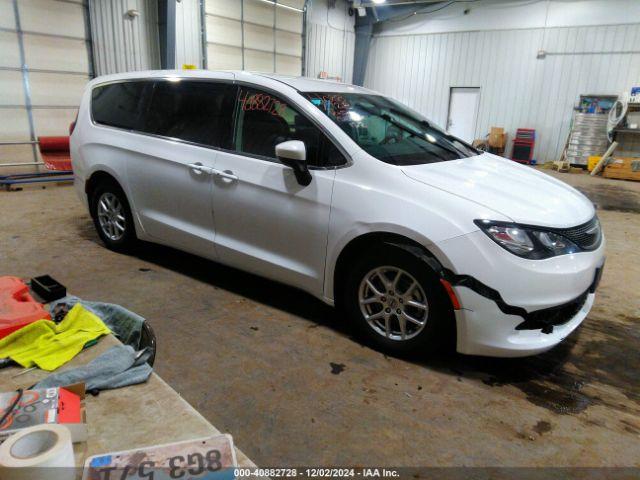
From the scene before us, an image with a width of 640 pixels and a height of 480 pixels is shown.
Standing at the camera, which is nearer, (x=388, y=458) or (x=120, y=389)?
(x=120, y=389)

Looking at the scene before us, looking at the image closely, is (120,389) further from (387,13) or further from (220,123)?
(387,13)

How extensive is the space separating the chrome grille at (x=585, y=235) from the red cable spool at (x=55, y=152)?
7713 millimetres

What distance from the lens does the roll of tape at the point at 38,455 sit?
89cm

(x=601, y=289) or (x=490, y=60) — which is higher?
(x=490, y=60)

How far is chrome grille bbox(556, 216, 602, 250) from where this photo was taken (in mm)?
2276

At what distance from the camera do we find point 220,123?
3.09 m

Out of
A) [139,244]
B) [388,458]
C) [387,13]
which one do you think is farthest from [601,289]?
[387,13]

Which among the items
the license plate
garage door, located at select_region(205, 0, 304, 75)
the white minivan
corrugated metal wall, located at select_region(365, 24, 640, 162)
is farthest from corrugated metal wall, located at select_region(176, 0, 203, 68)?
the license plate

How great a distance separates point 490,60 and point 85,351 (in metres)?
14.0

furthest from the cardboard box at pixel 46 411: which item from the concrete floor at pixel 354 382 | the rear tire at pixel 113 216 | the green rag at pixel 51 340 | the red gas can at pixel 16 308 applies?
the rear tire at pixel 113 216

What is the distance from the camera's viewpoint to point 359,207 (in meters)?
2.45

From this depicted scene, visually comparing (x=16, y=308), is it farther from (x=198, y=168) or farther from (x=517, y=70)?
(x=517, y=70)

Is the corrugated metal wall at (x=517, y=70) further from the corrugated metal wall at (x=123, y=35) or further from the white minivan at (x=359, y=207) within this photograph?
the white minivan at (x=359, y=207)

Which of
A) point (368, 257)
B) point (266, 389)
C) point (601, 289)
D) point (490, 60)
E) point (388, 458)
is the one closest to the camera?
point (388, 458)
